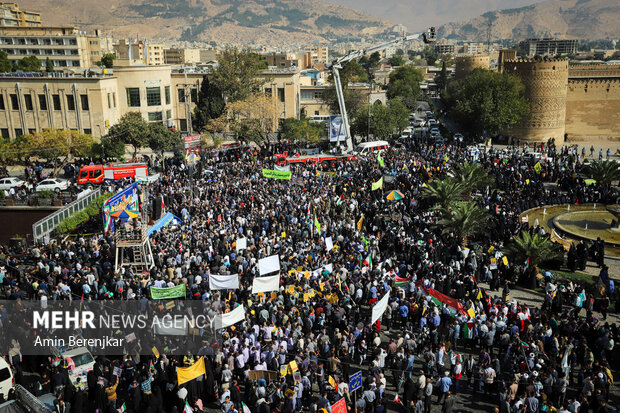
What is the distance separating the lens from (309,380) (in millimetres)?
12289

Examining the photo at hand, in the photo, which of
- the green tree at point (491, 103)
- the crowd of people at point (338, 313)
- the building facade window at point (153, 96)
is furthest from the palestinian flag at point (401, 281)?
the building facade window at point (153, 96)

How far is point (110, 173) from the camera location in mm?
29438

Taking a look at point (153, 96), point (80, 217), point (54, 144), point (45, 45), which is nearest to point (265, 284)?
point (80, 217)

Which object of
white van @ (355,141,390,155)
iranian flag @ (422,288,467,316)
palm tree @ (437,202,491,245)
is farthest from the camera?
white van @ (355,141,390,155)

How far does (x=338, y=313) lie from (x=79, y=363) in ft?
21.5

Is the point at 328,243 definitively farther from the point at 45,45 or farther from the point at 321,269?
the point at 45,45

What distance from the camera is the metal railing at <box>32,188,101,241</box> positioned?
23.6m

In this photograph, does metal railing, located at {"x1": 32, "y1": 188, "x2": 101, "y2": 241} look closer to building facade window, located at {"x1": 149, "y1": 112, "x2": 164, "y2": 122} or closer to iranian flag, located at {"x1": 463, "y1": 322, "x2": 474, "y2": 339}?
iranian flag, located at {"x1": 463, "y1": 322, "x2": 474, "y2": 339}

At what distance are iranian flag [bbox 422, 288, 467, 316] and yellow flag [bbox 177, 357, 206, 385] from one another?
677cm

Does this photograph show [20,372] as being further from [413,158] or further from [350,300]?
[413,158]

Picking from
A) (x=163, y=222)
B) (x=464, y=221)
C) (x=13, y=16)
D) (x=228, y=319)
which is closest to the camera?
(x=228, y=319)

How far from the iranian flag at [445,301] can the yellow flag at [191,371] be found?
677 cm

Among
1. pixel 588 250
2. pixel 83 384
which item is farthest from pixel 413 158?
pixel 83 384

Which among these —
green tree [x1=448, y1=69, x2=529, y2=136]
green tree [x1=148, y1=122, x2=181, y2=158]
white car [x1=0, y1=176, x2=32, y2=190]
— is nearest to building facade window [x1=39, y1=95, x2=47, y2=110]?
green tree [x1=148, y1=122, x2=181, y2=158]
